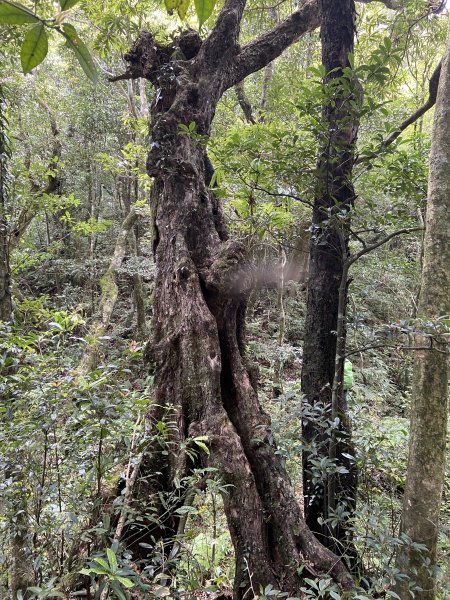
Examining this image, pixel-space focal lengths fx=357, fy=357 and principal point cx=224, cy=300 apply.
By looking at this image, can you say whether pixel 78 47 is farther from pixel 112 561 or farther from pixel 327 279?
pixel 327 279

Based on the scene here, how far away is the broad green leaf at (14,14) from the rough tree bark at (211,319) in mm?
1868

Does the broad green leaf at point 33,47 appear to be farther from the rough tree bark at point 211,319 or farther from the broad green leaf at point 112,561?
the rough tree bark at point 211,319

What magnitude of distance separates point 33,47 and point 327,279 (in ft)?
7.18

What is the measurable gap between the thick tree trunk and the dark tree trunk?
39 cm

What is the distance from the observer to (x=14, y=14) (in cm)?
49

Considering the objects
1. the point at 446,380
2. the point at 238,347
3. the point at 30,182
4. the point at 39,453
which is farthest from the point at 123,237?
the point at 446,380

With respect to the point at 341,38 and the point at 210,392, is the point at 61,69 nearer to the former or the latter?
the point at 341,38

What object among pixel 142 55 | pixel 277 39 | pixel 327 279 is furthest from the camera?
pixel 277 39

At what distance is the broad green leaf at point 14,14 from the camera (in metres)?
0.48

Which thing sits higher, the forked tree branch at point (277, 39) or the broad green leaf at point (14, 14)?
the forked tree branch at point (277, 39)

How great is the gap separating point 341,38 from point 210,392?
2.61 m

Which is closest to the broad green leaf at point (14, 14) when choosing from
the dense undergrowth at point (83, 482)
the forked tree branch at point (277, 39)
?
the dense undergrowth at point (83, 482)

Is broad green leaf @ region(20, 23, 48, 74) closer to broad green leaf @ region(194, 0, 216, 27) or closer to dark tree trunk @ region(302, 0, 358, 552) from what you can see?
broad green leaf @ region(194, 0, 216, 27)

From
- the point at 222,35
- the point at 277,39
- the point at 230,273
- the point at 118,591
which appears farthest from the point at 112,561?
the point at 277,39
